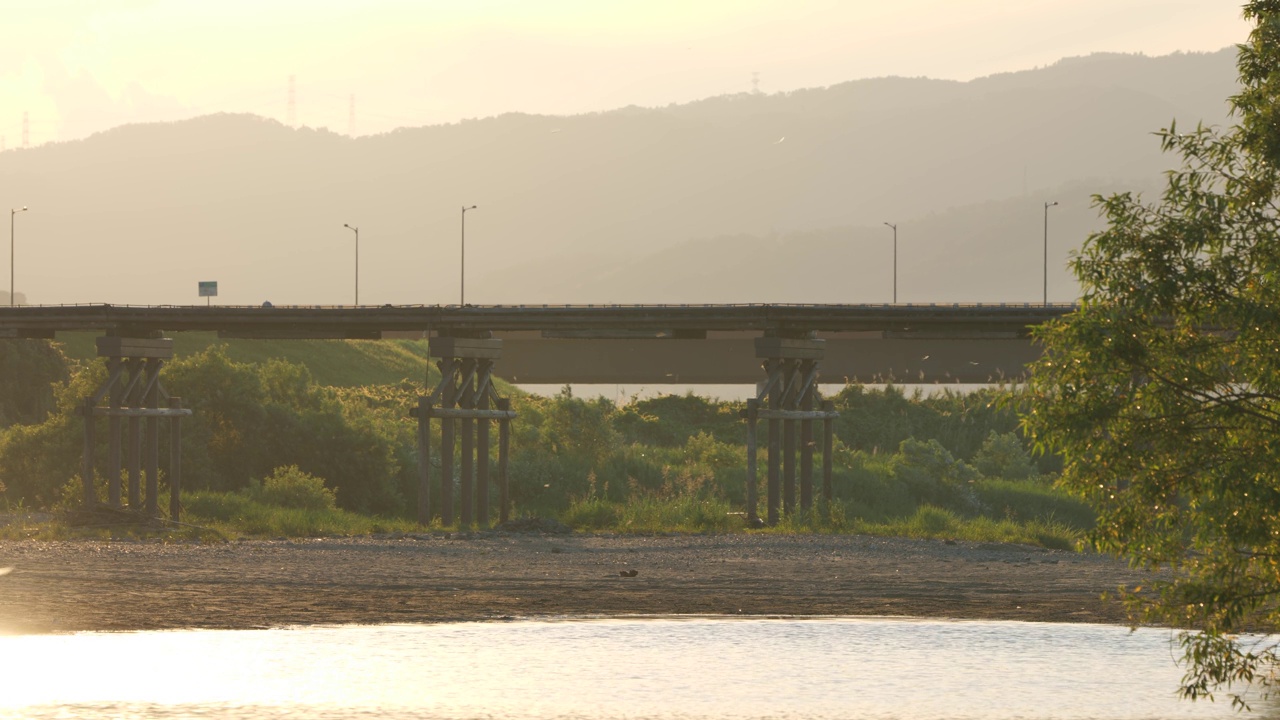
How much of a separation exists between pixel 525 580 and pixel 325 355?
68.6m

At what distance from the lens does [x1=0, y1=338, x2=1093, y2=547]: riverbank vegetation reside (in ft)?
150

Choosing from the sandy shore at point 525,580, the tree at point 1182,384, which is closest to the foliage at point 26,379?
the sandy shore at point 525,580

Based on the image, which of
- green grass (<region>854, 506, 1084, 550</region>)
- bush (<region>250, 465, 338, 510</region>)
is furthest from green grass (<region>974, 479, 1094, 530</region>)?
bush (<region>250, 465, 338, 510</region>)

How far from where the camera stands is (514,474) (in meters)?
59.1

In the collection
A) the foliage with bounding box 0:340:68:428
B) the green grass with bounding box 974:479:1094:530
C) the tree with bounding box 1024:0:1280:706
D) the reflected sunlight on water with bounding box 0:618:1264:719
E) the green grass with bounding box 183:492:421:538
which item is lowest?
the green grass with bounding box 974:479:1094:530

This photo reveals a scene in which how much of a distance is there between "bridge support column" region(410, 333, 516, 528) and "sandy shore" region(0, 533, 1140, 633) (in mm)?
4035

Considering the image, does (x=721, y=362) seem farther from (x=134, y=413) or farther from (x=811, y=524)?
(x=134, y=413)

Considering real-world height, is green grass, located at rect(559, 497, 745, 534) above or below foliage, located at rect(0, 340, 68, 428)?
below

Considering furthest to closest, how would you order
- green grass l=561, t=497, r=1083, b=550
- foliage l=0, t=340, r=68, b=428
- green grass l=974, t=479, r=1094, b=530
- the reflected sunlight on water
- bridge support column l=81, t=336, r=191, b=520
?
foliage l=0, t=340, r=68, b=428, green grass l=974, t=479, r=1094, b=530, bridge support column l=81, t=336, r=191, b=520, green grass l=561, t=497, r=1083, b=550, the reflected sunlight on water

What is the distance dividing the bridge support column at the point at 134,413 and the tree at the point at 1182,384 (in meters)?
33.6

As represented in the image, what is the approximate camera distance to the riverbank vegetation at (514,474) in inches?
1804

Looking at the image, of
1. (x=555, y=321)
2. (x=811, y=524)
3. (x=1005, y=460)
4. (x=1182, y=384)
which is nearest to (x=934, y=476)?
(x=1005, y=460)

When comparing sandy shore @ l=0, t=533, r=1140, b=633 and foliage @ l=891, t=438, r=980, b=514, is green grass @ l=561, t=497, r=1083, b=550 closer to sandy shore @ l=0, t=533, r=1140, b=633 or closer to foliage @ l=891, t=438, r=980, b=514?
sandy shore @ l=0, t=533, r=1140, b=633

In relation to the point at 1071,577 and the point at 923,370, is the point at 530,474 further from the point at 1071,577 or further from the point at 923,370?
the point at 923,370
